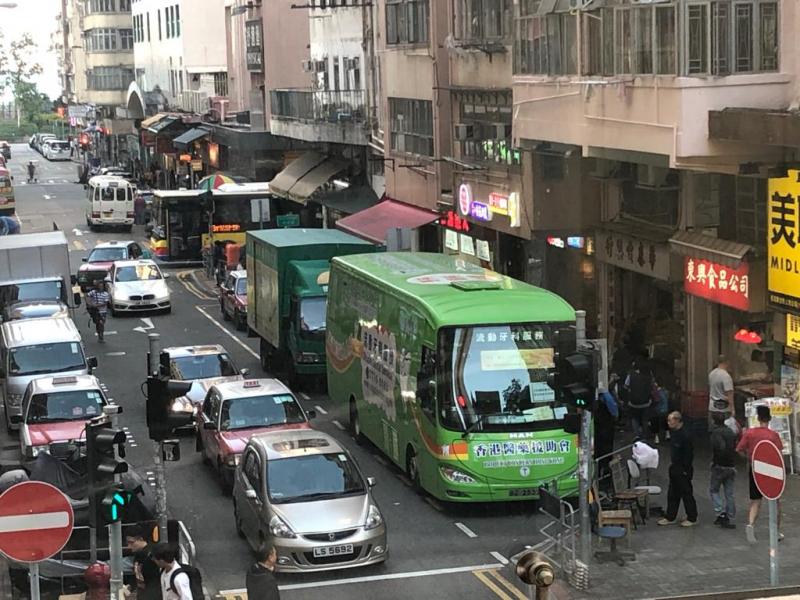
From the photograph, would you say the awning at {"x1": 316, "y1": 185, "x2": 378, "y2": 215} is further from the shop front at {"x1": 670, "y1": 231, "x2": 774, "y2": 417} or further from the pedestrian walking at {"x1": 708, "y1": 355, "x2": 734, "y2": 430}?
the pedestrian walking at {"x1": 708, "y1": 355, "x2": 734, "y2": 430}

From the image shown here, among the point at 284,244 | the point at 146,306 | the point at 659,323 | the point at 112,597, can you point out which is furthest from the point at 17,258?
the point at 112,597

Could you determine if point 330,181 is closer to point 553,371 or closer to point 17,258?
point 17,258

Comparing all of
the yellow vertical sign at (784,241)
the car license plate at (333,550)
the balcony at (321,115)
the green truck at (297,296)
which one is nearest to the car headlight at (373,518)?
the car license plate at (333,550)

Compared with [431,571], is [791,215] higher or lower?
higher

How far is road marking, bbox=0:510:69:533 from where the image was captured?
12383 mm

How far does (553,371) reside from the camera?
21453 millimetres

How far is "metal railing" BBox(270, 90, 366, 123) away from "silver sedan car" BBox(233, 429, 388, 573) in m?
28.4

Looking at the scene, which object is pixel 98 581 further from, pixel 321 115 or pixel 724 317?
pixel 321 115

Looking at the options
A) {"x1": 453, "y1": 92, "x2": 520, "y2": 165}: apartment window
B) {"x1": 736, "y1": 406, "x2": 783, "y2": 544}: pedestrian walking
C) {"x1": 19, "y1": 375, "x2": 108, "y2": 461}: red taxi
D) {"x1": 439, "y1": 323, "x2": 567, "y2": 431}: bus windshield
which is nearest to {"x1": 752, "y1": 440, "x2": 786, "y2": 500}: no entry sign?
{"x1": 736, "y1": 406, "x2": 783, "y2": 544}: pedestrian walking

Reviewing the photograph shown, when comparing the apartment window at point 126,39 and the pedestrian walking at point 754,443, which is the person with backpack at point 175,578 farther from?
the apartment window at point 126,39

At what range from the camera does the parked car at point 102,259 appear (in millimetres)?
49812

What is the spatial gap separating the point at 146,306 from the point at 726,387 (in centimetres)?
2453

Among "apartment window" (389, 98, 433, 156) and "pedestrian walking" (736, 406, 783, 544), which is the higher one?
"apartment window" (389, 98, 433, 156)

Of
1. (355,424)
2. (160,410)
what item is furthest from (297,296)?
(160,410)
